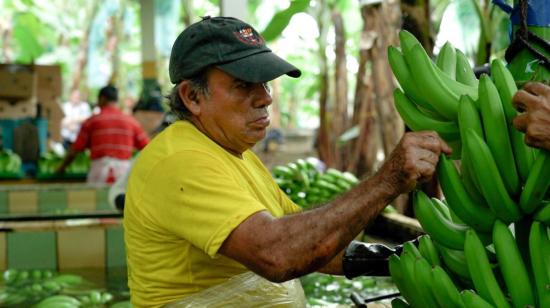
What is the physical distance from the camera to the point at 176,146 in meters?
1.90

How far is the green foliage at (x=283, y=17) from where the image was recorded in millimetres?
3133

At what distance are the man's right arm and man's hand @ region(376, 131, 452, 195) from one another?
0.02 meters

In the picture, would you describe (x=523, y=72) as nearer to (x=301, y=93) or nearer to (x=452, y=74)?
(x=452, y=74)

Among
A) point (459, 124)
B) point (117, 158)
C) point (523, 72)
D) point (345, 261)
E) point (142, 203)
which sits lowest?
point (117, 158)

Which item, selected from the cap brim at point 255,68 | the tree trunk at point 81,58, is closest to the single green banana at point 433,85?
the cap brim at point 255,68

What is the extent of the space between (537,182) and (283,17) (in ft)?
6.95

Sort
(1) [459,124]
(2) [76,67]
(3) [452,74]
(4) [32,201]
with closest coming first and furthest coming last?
1. (1) [459,124]
2. (3) [452,74]
3. (4) [32,201]
4. (2) [76,67]

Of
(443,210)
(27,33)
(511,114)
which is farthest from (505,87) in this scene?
(27,33)

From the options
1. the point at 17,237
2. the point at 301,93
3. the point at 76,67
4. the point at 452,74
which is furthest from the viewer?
the point at 301,93

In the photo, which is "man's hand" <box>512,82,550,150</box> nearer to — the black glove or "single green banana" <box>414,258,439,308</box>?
"single green banana" <box>414,258,439,308</box>

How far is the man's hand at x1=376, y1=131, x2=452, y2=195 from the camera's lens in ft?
5.13

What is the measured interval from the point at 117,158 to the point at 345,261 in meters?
5.64

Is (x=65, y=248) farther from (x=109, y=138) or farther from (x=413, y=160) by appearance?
(x=413, y=160)

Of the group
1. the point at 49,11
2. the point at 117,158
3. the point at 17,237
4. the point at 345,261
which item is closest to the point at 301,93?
the point at 49,11
